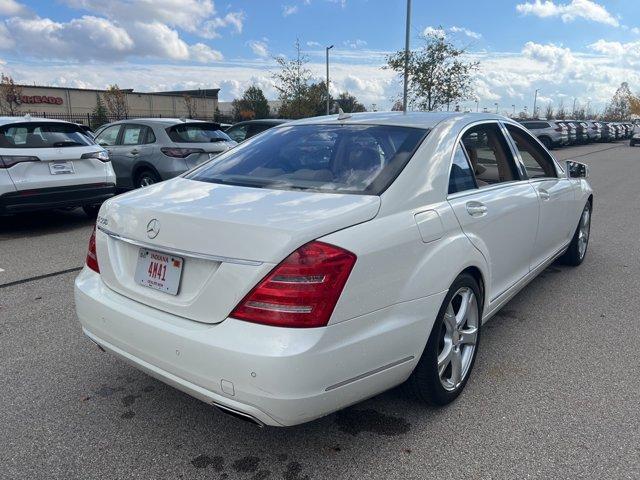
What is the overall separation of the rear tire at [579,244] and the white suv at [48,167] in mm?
6144

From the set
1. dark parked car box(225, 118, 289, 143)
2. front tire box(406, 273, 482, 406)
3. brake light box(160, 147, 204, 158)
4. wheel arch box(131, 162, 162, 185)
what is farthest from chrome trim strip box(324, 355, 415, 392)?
dark parked car box(225, 118, 289, 143)

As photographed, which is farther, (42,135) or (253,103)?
(253,103)

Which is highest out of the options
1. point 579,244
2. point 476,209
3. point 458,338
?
point 476,209

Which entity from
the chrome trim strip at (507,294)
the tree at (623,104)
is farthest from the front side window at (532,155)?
the tree at (623,104)

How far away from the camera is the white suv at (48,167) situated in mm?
6844

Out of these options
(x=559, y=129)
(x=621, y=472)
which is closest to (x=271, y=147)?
(x=621, y=472)

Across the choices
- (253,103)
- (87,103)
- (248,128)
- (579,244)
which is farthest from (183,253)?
(253,103)

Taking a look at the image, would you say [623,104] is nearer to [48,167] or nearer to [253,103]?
[253,103]

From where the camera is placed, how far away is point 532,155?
4453 millimetres

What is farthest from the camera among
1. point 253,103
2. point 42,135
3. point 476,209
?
point 253,103

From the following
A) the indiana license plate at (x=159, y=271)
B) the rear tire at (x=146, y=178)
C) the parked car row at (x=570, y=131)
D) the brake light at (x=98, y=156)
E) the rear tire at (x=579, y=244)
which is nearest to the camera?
the indiana license plate at (x=159, y=271)

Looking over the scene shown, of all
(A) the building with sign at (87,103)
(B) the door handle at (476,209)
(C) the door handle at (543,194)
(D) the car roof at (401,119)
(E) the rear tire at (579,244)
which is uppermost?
(A) the building with sign at (87,103)

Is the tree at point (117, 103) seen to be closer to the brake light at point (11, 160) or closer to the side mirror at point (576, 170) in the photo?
the brake light at point (11, 160)

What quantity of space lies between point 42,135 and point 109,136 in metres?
2.69
